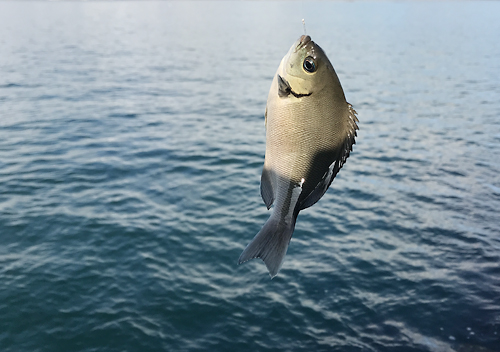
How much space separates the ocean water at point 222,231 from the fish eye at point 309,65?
344 inches

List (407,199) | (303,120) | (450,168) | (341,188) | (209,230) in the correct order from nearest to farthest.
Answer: (303,120) < (209,230) < (407,199) < (341,188) < (450,168)

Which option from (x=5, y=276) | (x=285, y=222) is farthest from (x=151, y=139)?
(x=285, y=222)

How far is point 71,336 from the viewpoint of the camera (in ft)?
35.0

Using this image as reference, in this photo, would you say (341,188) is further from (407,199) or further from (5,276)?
(5,276)

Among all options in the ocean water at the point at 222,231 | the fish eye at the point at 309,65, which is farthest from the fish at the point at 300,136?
the ocean water at the point at 222,231

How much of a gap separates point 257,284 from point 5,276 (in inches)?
273

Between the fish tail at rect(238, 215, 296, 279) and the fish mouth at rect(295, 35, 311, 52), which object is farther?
the fish tail at rect(238, 215, 296, 279)

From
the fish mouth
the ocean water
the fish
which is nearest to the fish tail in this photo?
the fish

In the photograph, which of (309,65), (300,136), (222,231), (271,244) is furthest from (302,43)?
(222,231)

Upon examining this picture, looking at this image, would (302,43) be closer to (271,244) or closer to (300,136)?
(300,136)

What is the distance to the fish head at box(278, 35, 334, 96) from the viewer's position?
3.16m

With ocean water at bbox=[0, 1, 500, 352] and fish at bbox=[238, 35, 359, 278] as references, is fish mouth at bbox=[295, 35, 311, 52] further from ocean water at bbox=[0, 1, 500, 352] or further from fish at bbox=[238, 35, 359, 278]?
ocean water at bbox=[0, 1, 500, 352]

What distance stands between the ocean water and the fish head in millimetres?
8652

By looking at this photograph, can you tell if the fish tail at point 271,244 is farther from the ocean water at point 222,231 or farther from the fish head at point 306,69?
the ocean water at point 222,231
